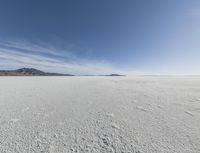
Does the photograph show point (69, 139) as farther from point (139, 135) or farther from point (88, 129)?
point (139, 135)

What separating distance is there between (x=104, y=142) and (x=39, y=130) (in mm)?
1129

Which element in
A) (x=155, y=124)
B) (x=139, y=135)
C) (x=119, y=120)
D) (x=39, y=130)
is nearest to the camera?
(x=139, y=135)

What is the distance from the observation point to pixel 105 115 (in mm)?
2682

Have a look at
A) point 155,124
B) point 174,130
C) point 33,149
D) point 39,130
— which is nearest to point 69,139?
point 33,149

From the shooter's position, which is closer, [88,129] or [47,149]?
[47,149]

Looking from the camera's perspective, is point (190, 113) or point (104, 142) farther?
point (190, 113)

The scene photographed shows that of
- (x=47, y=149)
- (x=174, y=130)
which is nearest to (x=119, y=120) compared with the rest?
(x=174, y=130)

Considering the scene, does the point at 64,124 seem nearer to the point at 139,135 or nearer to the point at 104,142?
the point at 104,142

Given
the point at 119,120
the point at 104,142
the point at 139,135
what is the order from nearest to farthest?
the point at 104,142 → the point at 139,135 → the point at 119,120

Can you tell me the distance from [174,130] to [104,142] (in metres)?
1.24

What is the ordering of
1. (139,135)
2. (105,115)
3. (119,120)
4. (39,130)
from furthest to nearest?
(105,115) < (119,120) < (39,130) < (139,135)

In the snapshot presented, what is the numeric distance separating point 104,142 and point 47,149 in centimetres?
76

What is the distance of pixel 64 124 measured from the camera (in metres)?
2.23

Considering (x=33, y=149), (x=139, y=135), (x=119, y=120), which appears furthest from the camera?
(x=119, y=120)
